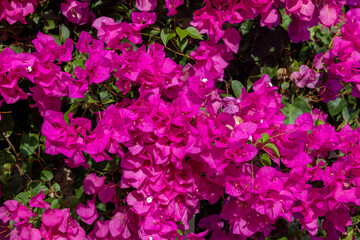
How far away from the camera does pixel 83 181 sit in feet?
4.33

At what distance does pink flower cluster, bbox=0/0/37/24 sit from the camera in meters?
1.19

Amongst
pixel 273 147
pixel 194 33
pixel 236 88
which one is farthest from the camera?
pixel 236 88

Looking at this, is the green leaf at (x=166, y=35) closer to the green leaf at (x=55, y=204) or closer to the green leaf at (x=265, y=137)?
the green leaf at (x=265, y=137)

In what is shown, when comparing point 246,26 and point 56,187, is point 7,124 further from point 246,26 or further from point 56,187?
point 246,26

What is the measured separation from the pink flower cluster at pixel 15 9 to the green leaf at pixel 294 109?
782 mm

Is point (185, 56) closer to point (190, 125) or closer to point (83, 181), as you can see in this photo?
point (190, 125)

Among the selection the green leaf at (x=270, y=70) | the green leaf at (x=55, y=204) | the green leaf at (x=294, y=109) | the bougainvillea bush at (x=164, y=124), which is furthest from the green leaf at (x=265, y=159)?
the green leaf at (x=55, y=204)

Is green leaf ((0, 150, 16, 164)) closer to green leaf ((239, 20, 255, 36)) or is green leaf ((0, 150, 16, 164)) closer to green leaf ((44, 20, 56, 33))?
green leaf ((44, 20, 56, 33))

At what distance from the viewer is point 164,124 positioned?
117cm

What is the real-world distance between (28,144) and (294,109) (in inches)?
31.3

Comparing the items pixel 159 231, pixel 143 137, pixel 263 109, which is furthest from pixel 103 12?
pixel 159 231

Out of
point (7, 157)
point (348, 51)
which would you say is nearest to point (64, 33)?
point (7, 157)

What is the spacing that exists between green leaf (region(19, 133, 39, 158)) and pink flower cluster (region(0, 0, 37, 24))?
0.33 meters

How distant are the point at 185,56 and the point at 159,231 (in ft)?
1.66
